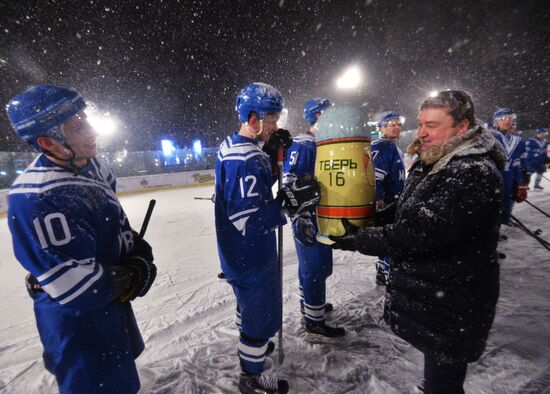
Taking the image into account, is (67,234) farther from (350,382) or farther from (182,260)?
(182,260)

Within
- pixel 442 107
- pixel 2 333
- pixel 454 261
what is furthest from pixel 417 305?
pixel 2 333

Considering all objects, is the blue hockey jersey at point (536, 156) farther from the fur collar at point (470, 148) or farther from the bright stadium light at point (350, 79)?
the bright stadium light at point (350, 79)

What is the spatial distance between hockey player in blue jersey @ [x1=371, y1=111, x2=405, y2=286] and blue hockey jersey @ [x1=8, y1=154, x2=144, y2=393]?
122 inches

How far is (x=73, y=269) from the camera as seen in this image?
119 cm

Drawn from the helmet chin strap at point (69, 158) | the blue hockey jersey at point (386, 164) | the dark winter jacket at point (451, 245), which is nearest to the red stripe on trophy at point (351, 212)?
the dark winter jacket at point (451, 245)

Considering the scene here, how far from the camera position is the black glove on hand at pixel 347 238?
150 centimetres

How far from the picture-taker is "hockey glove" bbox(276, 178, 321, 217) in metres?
1.66

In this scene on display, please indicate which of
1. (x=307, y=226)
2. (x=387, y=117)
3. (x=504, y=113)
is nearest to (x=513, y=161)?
(x=504, y=113)

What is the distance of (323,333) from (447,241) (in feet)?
6.56

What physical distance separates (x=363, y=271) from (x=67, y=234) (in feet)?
13.5

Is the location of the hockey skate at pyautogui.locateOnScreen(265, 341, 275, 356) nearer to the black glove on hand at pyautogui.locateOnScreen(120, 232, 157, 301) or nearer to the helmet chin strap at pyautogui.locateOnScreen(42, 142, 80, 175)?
the black glove on hand at pyautogui.locateOnScreen(120, 232, 157, 301)

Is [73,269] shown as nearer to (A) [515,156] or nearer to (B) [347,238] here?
(B) [347,238]

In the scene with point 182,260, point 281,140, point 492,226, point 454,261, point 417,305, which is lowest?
point 182,260

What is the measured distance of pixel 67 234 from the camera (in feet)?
3.99
